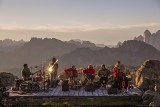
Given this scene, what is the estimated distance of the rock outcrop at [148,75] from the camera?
30.3 metres

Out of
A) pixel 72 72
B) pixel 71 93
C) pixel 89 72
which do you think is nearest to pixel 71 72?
pixel 72 72

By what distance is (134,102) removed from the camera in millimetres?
22000

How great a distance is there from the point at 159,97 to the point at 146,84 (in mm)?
8318

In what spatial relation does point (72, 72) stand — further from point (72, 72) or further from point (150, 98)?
point (150, 98)

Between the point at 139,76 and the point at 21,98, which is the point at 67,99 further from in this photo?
the point at 139,76

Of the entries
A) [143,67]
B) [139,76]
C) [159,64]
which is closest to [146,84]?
[139,76]

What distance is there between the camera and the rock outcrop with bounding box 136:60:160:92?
30.3m

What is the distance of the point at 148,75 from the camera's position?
3347cm

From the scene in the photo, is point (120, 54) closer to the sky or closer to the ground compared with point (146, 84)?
closer to the sky

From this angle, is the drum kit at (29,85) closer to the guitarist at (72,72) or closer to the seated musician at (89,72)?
the guitarist at (72,72)

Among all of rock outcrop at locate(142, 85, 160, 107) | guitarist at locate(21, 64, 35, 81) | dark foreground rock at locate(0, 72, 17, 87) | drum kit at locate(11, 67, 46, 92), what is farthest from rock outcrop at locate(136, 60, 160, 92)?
dark foreground rock at locate(0, 72, 17, 87)

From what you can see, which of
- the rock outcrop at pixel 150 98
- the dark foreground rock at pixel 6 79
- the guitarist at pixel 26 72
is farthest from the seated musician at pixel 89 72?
the dark foreground rock at pixel 6 79

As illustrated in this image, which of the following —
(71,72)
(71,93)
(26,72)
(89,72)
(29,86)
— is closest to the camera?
(71,93)

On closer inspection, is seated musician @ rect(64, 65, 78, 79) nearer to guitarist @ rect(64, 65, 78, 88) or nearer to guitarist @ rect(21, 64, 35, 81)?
guitarist @ rect(64, 65, 78, 88)
